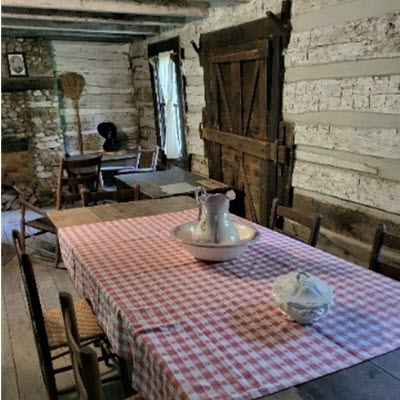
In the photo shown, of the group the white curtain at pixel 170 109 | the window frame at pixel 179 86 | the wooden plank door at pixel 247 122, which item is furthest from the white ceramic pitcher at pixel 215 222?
the white curtain at pixel 170 109

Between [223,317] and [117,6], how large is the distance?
10.6 feet

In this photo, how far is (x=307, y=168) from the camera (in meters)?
3.17

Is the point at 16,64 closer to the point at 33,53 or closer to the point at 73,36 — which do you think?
the point at 33,53

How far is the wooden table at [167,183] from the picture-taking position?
3742mm

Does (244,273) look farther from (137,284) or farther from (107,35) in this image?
(107,35)

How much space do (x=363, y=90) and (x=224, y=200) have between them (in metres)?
1.39

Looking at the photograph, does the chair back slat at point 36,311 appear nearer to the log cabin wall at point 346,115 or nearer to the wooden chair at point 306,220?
the wooden chair at point 306,220

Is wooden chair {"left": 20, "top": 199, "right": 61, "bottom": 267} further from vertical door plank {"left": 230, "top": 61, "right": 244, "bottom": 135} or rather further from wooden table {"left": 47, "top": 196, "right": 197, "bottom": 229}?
vertical door plank {"left": 230, "top": 61, "right": 244, "bottom": 135}

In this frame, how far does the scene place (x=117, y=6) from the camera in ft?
12.0

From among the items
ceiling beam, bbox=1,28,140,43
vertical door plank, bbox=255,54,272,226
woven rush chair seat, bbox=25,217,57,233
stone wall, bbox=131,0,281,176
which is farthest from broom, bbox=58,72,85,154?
vertical door plank, bbox=255,54,272,226

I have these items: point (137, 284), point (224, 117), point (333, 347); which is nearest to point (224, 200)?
point (137, 284)

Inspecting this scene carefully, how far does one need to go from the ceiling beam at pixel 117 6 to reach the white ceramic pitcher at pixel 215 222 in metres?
2.60

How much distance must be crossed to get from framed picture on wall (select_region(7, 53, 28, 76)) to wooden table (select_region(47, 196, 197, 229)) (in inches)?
159

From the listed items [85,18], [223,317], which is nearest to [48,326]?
[223,317]
